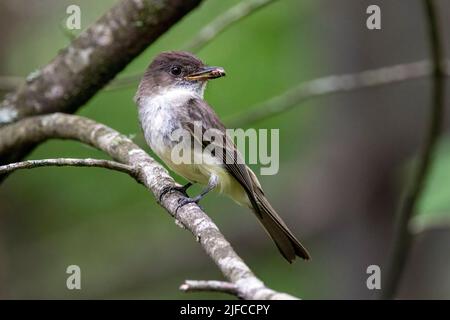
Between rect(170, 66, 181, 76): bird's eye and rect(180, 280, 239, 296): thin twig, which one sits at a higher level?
rect(170, 66, 181, 76): bird's eye

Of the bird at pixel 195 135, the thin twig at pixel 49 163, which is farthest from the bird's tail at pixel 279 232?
the thin twig at pixel 49 163

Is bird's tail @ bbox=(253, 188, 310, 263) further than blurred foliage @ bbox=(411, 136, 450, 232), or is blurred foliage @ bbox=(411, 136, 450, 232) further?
bird's tail @ bbox=(253, 188, 310, 263)

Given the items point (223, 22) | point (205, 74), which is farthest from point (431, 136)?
point (223, 22)

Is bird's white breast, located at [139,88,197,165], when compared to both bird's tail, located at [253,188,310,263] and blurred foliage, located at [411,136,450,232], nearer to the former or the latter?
bird's tail, located at [253,188,310,263]

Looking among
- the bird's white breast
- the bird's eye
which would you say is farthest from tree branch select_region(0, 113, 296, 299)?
the bird's eye

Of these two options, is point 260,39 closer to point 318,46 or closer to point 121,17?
point 318,46

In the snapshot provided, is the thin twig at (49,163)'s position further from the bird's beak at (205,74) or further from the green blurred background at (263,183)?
the green blurred background at (263,183)

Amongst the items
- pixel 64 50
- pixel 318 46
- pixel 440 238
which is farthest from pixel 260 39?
pixel 64 50

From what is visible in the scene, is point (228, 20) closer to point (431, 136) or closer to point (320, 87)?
point (320, 87)
